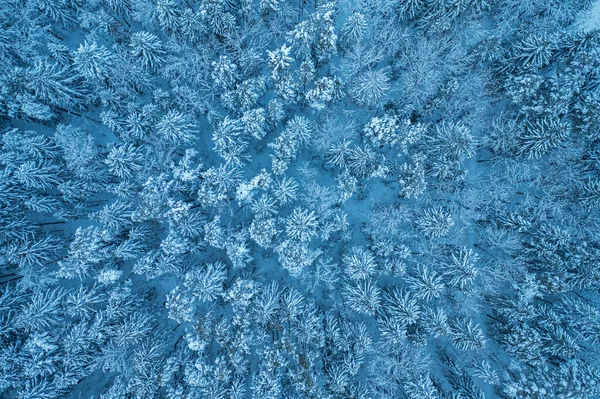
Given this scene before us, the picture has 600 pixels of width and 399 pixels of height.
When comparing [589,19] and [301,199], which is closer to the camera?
[301,199]

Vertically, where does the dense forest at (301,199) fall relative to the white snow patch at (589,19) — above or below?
below

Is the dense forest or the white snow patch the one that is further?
the white snow patch

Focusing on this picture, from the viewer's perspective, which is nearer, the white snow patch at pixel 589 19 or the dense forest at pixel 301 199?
the dense forest at pixel 301 199

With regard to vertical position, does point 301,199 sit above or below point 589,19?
below

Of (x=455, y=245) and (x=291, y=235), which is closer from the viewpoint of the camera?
(x=291, y=235)

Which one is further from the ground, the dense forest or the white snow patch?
the white snow patch

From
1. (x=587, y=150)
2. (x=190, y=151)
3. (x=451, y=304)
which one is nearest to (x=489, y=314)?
(x=451, y=304)

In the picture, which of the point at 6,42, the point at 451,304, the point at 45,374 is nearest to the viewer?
the point at 45,374

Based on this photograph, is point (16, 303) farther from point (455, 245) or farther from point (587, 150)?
point (587, 150)
